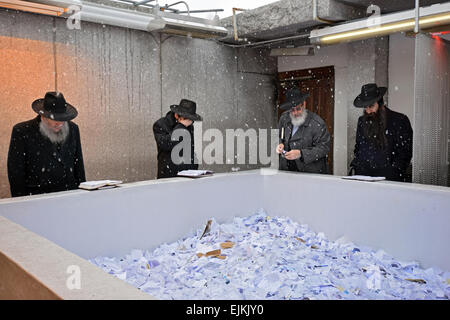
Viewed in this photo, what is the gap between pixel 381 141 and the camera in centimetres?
321

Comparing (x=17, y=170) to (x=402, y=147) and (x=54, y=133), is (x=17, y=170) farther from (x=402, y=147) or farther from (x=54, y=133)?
(x=402, y=147)

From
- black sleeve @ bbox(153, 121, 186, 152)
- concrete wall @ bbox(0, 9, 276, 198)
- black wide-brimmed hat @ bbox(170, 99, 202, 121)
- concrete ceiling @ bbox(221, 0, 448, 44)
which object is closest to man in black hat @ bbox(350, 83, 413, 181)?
concrete ceiling @ bbox(221, 0, 448, 44)

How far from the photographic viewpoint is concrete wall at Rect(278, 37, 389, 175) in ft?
16.1

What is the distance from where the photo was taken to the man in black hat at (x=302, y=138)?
3.03m

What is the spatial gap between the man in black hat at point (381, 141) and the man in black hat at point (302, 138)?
1.12 ft

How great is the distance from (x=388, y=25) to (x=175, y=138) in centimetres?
186

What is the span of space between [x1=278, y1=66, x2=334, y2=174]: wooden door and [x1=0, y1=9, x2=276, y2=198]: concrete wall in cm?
75

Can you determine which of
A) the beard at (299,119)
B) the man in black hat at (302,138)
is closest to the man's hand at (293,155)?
the man in black hat at (302,138)

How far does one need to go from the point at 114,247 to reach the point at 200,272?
0.47m

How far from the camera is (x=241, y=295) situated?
155 cm

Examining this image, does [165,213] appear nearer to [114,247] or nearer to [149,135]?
[114,247]

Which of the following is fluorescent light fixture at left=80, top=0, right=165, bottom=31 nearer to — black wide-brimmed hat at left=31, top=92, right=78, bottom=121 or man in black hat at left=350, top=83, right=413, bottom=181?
black wide-brimmed hat at left=31, top=92, right=78, bottom=121

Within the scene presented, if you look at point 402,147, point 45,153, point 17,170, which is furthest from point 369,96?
point 17,170

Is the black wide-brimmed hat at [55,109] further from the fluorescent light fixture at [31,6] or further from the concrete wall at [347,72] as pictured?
the concrete wall at [347,72]
